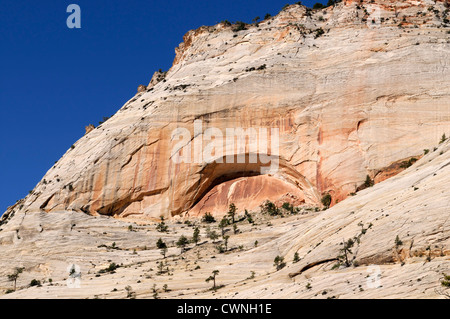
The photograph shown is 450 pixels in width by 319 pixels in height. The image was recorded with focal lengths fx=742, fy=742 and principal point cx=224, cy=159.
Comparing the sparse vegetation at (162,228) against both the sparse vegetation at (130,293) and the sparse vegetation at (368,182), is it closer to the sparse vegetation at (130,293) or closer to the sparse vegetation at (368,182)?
the sparse vegetation at (130,293)

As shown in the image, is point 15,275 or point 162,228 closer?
point 15,275

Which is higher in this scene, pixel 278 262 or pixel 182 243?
pixel 182 243

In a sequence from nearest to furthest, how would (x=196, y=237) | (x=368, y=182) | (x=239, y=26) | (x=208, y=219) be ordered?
(x=196, y=237)
(x=368, y=182)
(x=208, y=219)
(x=239, y=26)

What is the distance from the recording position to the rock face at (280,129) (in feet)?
194

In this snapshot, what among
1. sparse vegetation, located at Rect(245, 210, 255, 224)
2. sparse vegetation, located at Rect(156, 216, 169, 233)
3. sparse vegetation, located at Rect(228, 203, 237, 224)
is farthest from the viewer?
sparse vegetation, located at Rect(228, 203, 237, 224)

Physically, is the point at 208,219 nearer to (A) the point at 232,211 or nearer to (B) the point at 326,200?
(A) the point at 232,211

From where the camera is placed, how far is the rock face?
59.0 m

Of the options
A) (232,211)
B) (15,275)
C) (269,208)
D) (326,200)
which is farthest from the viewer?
(232,211)

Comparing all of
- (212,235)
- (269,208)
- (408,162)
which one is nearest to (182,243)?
(212,235)

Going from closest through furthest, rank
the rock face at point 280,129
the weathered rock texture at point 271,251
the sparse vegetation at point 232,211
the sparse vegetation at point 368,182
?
the weathered rock texture at point 271,251, the sparse vegetation at point 368,182, the sparse vegetation at point 232,211, the rock face at point 280,129

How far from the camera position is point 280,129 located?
205 feet

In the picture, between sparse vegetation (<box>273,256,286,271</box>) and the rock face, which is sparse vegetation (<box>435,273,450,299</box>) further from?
the rock face

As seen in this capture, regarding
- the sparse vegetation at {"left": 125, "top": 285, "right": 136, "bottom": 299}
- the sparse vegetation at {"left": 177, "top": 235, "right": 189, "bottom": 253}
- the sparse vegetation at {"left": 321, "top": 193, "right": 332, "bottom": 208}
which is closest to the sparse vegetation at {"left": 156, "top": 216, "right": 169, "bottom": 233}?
the sparse vegetation at {"left": 177, "top": 235, "right": 189, "bottom": 253}

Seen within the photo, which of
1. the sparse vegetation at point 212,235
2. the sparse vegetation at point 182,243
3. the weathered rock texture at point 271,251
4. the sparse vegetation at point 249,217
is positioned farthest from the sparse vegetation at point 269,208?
the sparse vegetation at point 182,243
